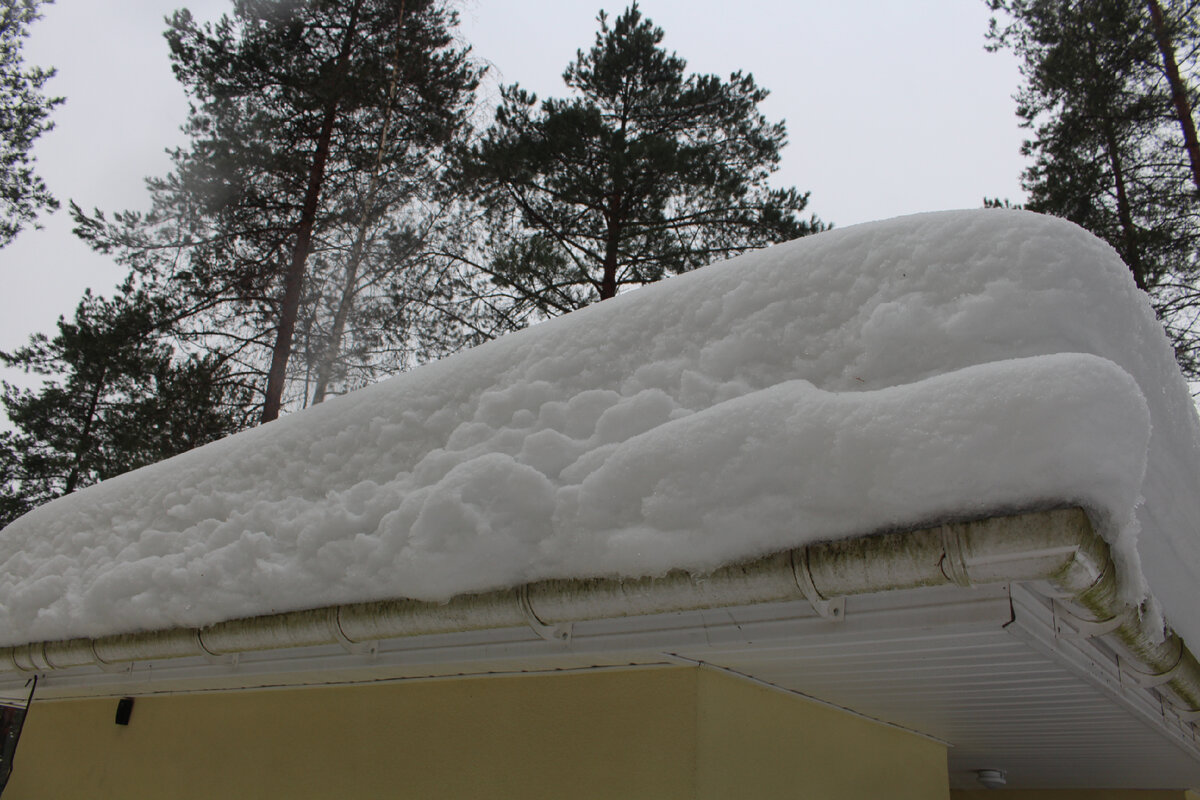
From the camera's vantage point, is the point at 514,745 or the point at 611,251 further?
the point at 611,251

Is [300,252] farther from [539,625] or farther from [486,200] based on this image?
[539,625]

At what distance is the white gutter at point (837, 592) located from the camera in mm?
1302

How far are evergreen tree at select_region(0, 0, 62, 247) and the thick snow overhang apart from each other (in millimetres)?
12986

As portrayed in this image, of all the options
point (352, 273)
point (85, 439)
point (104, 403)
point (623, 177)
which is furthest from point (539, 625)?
point (104, 403)

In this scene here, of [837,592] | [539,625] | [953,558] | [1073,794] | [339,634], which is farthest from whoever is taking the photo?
[1073,794]

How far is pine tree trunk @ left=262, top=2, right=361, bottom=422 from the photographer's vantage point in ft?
34.7

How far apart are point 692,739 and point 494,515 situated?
907 mm

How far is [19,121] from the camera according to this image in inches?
519

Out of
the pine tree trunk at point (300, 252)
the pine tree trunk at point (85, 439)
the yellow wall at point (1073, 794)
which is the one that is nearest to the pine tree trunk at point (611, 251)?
the pine tree trunk at point (300, 252)

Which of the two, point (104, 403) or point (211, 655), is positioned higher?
point (104, 403)

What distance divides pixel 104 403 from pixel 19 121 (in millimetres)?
6005

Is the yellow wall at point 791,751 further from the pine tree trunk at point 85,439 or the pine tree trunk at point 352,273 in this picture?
the pine tree trunk at point 85,439

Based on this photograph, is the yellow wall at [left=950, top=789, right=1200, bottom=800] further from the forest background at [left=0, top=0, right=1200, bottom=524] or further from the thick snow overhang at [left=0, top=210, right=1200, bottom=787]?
the forest background at [left=0, top=0, right=1200, bottom=524]

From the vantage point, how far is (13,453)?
16.9 meters
